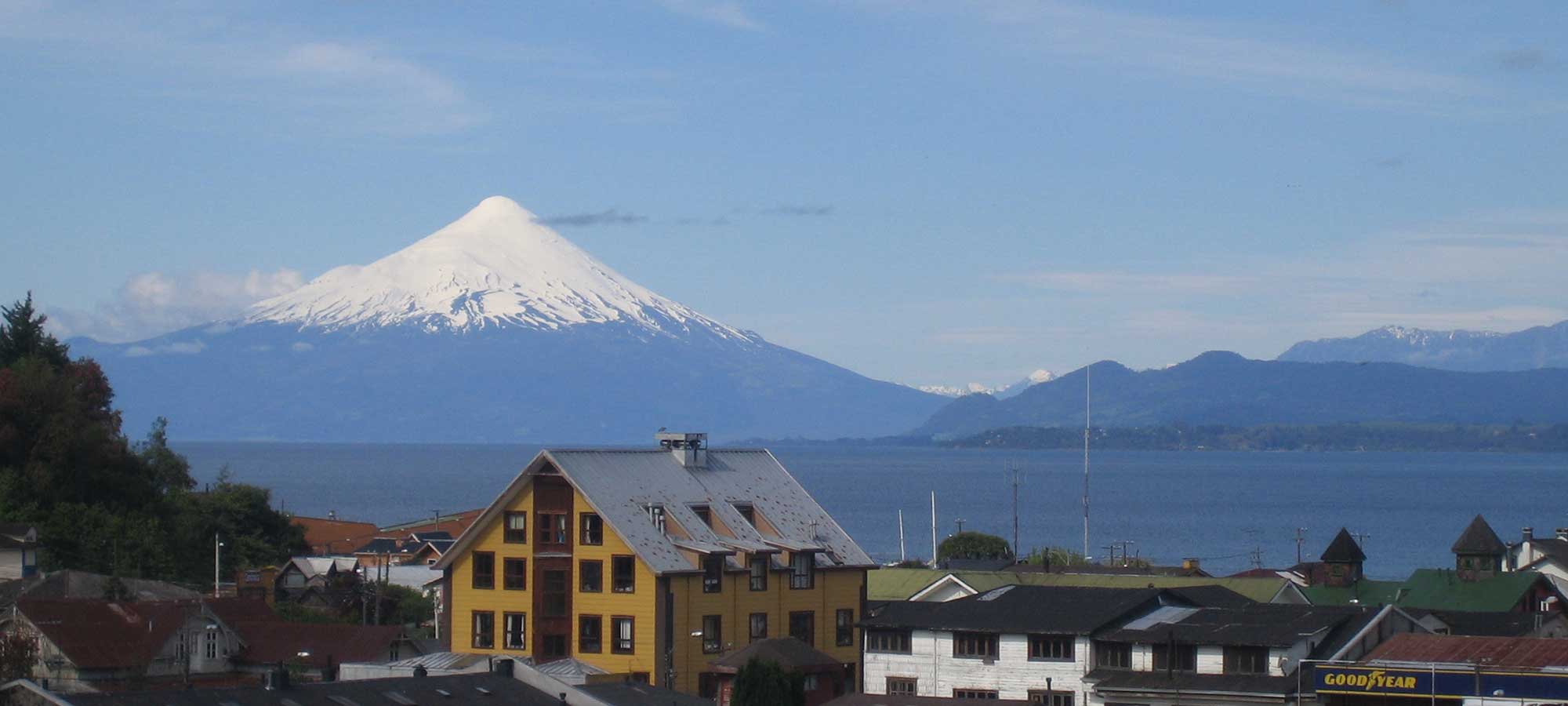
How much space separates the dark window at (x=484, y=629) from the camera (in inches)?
2037

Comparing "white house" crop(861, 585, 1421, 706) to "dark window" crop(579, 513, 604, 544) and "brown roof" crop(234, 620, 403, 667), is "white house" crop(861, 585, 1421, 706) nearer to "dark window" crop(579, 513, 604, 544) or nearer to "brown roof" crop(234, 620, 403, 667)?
"dark window" crop(579, 513, 604, 544)

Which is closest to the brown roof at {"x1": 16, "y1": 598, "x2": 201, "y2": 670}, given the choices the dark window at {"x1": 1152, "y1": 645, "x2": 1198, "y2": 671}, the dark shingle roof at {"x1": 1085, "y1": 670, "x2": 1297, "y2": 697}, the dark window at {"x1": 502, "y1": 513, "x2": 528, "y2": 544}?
the dark window at {"x1": 502, "y1": 513, "x2": 528, "y2": 544}

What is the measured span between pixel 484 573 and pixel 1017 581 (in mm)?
18168

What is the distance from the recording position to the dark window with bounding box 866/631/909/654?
49781 millimetres

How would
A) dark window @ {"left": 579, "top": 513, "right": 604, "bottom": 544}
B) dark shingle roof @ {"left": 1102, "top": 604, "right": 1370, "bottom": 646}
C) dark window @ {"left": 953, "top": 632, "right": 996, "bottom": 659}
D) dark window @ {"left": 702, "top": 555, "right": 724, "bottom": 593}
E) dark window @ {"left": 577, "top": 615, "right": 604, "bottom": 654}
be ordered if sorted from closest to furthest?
dark shingle roof @ {"left": 1102, "top": 604, "right": 1370, "bottom": 646} → dark window @ {"left": 953, "top": 632, "right": 996, "bottom": 659} → dark window @ {"left": 577, "top": 615, "right": 604, "bottom": 654} → dark window @ {"left": 702, "top": 555, "right": 724, "bottom": 593} → dark window @ {"left": 579, "top": 513, "right": 604, "bottom": 544}

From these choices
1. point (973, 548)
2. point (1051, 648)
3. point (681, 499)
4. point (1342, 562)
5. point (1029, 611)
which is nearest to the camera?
point (1051, 648)

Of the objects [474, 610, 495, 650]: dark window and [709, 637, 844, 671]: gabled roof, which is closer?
[709, 637, 844, 671]: gabled roof

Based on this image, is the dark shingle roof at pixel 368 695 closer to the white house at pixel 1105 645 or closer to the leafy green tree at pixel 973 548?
the white house at pixel 1105 645

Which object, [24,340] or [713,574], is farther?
[24,340]

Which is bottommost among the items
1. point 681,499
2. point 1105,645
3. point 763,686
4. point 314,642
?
point 314,642

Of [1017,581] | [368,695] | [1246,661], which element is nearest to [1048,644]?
[1246,661]

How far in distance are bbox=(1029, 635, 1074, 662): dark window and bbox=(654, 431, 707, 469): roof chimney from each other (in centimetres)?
1187

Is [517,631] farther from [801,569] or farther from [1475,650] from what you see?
[1475,650]

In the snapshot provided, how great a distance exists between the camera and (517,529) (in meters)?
52.1
